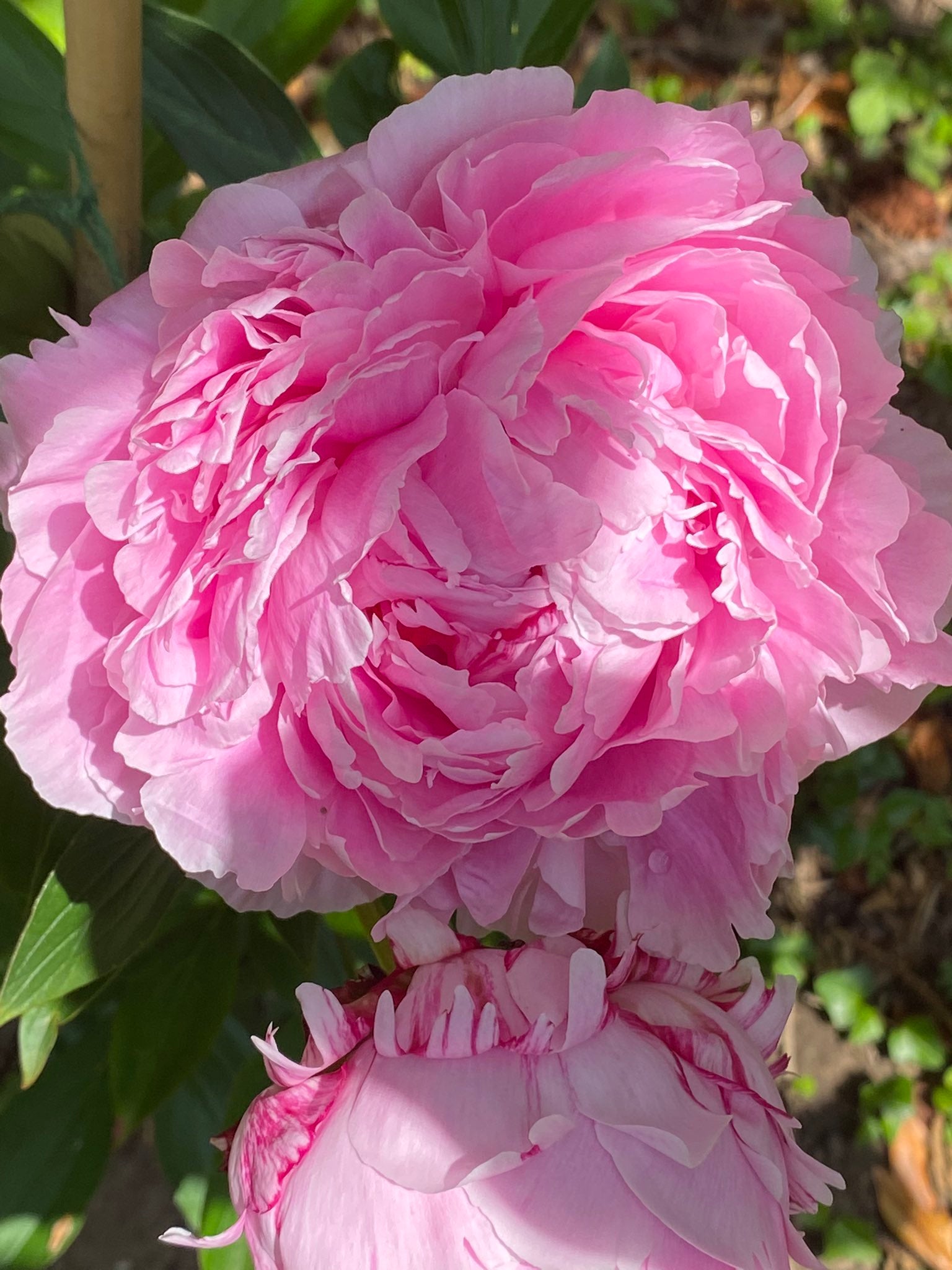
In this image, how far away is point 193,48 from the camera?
0.66 m

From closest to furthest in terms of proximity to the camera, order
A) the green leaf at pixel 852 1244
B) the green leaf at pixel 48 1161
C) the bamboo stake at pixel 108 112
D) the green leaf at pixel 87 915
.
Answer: the bamboo stake at pixel 108 112 → the green leaf at pixel 87 915 → the green leaf at pixel 48 1161 → the green leaf at pixel 852 1244

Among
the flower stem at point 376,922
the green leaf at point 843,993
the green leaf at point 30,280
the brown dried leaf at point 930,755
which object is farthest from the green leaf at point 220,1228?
the brown dried leaf at point 930,755

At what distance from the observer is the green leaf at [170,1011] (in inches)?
32.1

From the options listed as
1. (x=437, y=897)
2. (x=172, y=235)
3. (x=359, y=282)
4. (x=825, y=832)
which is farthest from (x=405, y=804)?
(x=825, y=832)

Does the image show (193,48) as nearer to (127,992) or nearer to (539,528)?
(539,528)

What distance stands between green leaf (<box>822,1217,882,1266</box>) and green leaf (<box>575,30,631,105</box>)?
1272 mm

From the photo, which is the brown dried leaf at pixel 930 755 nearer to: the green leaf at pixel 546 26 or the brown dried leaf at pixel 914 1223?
the brown dried leaf at pixel 914 1223

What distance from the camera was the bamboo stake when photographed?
44cm

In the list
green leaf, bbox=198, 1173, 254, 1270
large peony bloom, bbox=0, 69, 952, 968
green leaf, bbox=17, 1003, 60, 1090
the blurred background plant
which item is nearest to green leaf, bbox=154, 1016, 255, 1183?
the blurred background plant

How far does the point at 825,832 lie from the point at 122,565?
1.27 metres

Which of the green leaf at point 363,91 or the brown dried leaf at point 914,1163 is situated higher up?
the green leaf at point 363,91

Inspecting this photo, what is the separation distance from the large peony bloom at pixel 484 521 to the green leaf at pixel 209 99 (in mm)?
219

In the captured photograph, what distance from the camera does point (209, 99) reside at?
67 centimetres

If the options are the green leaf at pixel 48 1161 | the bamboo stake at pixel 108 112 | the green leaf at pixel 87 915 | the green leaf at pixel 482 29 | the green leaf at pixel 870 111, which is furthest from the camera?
the green leaf at pixel 870 111
